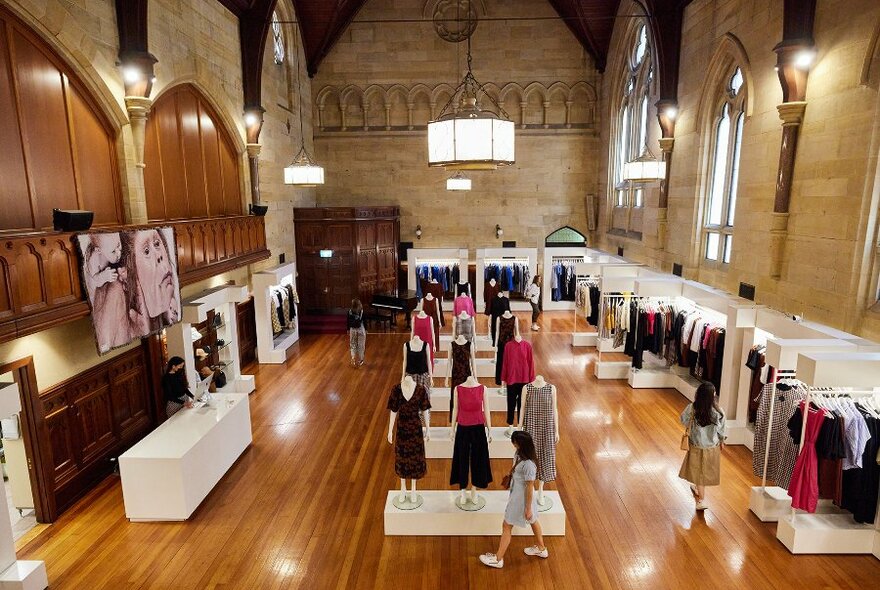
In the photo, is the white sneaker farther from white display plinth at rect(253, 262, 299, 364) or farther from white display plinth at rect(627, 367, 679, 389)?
white display plinth at rect(253, 262, 299, 364)

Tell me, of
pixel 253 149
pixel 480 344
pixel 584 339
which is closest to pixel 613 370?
pixel 584 339

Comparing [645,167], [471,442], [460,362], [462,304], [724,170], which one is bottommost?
[471,442]

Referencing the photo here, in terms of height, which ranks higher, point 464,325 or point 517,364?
point 464,325

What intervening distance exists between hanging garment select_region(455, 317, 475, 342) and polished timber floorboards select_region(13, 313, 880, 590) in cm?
213

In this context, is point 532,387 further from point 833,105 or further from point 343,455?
point 833,105

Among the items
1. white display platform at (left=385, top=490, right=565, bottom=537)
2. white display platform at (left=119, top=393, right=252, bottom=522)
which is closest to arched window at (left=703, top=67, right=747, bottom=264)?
white display platform at (left=385, top=490, right=565, bottom=537)

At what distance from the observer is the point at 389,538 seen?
5.54 meters

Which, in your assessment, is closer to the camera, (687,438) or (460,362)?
(687,438)

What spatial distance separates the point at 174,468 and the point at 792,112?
859cm

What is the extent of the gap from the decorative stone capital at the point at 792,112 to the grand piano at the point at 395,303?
383 inches

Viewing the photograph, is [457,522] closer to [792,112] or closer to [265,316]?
[792,112]

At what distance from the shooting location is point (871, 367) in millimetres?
4906

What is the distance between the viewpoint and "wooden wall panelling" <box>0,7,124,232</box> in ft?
18.6

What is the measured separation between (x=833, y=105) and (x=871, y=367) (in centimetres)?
327
